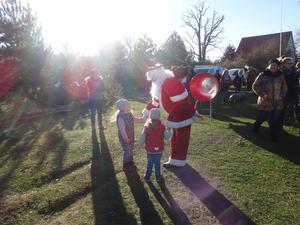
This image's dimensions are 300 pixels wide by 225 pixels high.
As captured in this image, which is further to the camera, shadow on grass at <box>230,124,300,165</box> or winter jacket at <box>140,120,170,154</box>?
shadow on grass at <box>230,124,300,165</box>

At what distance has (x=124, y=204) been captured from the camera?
5.20 m

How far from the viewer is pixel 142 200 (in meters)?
5.30

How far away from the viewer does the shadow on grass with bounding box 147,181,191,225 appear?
185 inches

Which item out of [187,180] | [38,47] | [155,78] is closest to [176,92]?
[155,78]

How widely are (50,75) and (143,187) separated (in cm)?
1371

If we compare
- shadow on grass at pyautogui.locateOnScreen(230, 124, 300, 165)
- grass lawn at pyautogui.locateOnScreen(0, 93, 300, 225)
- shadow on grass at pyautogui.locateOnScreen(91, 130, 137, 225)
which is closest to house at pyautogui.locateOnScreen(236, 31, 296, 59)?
shadow on grass at pyautogui.locateOnScreen(230, 124, 300, 165)

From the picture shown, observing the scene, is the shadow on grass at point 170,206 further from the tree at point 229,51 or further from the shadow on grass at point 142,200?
the tree at point 229,51

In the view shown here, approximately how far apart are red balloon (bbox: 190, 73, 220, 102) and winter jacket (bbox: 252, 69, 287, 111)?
1.22 m

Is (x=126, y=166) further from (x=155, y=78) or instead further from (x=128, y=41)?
(x=128, y=41)

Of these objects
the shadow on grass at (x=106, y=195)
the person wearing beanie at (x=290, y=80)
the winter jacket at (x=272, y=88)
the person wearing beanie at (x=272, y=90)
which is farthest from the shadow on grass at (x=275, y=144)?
the shadow on grass at (x=106, y=195)

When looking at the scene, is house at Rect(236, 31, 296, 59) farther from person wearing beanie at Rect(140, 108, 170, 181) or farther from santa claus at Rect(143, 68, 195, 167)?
person wearing beanie at Rect(140, 108, 170, 181)

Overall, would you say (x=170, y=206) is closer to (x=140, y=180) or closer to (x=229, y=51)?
(x=140, y=180)

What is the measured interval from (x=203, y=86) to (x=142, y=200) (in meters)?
4.54

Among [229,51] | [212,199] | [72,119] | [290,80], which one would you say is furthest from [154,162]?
[229,51]
